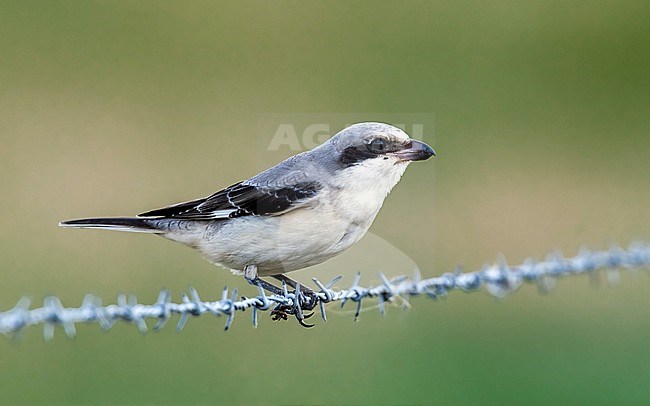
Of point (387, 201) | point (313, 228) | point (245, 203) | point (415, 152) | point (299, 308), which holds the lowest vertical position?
point (299, 308)

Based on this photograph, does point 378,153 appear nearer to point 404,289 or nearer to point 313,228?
point 313,228

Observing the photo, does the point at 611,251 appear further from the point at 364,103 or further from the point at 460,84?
the point at 460,84

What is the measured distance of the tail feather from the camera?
145 inches

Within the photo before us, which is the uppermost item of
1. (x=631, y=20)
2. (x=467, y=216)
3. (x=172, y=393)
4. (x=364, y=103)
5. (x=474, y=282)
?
(x=631, y=20)

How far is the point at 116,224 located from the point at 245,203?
22.5 inches

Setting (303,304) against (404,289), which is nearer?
(404,289)

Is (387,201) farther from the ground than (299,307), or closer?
farther from the ground

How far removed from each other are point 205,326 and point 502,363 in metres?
2.25

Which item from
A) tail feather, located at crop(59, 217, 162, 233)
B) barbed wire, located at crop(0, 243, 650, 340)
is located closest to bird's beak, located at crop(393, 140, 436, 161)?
barbed wire, located at crop(0, 243, 650, 340)

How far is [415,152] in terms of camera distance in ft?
11.6

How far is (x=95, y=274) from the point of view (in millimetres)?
8078

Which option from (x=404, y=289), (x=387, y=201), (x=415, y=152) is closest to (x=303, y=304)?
(x=404, y=289)

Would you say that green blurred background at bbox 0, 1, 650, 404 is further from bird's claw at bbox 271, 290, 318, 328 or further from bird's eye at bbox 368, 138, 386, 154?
bird's eye at bbox 368, 138, 386, 154

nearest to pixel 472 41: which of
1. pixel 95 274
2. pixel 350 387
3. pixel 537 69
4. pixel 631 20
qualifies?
pixel 537 69
